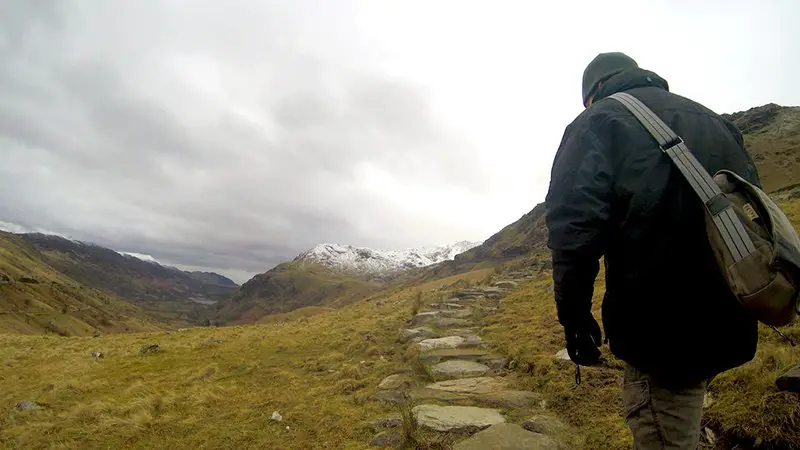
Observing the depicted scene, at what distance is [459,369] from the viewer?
789cm

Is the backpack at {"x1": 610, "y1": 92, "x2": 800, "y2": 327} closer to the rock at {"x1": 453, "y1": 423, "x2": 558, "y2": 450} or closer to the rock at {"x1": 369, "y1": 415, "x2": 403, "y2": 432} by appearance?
the rock at {"x1": 453, "y1": 423, "x2": 558, "y2": 450}

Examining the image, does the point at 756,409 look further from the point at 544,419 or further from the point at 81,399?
the point at 81,399

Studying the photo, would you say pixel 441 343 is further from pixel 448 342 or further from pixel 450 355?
pixel 450 355

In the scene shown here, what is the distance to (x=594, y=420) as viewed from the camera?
16.5 feet

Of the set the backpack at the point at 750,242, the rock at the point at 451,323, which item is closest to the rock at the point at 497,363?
the rock at the point at 451,323

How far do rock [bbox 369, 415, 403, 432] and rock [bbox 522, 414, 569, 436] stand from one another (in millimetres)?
1857

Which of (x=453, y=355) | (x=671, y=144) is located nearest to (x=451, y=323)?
(x=453, y=355)

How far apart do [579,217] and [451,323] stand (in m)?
10.5

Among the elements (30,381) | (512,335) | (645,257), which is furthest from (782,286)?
(30,381)

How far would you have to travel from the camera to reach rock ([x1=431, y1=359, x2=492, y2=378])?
7648 millimetres

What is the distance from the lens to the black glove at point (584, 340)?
2.98m

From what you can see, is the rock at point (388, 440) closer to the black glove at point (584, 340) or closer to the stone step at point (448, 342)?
the black glove at point (584, 340)

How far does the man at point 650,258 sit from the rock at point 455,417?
2739 mm

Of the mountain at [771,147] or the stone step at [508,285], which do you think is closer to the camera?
the stone step at [508,285]
